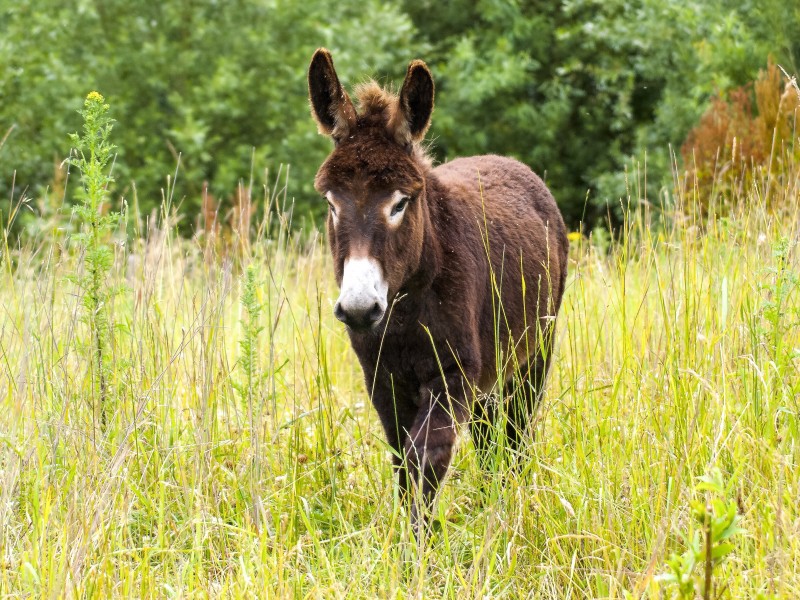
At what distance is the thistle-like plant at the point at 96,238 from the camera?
3584 mm

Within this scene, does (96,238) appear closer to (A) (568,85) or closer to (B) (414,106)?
(B) (414,106)

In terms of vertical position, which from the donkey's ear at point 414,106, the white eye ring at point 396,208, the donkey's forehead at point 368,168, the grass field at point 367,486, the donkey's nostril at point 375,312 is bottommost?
the grass field at point 367,486

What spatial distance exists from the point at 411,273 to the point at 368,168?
46cm

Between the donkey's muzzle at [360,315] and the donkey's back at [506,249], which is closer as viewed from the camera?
the donkey's muzzle at [360,315]

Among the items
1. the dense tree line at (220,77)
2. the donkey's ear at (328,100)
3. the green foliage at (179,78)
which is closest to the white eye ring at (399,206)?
the donkey's ear at (328,100)

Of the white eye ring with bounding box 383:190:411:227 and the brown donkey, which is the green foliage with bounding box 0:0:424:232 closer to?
the brown donkey

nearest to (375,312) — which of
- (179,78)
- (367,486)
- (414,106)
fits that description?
(367,486)

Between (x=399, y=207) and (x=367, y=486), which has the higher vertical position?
(x=399, y=207)

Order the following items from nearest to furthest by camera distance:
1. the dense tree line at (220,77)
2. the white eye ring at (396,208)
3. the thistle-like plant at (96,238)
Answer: the thistle-like plant at (96,238) → the white eye ring at (396,208) → the dense tree line at (220,77)

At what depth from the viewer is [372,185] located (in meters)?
3.72

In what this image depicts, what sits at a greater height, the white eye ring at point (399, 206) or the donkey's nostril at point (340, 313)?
the white eye ring at point (399, 206)

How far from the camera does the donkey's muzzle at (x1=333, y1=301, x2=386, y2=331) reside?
10.9 feet

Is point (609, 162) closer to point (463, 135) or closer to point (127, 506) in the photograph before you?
point (463, 135)

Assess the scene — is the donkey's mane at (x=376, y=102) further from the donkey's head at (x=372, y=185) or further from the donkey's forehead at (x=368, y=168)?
the donkey's forehead at (x=368, y=168)
